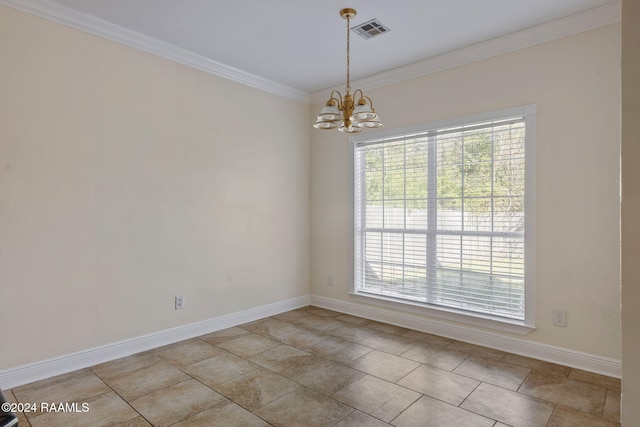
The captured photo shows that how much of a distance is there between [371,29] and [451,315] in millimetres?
2776

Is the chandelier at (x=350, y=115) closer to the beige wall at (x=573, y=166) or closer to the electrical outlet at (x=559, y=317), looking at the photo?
the beige wall at (x=573, y=166)

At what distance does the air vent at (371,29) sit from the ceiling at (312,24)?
6cm

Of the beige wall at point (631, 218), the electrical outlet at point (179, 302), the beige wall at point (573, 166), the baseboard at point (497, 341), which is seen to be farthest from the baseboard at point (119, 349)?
the beige wall at point (631, 218)

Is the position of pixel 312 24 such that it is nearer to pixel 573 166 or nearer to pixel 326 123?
pixel 326 123

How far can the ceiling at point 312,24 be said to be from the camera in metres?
2.76

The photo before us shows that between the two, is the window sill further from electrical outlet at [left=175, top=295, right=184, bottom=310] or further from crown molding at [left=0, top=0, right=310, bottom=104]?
crown molding at [left=0, top=0, right=310, bottom=104]

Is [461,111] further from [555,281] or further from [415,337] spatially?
[415,337]

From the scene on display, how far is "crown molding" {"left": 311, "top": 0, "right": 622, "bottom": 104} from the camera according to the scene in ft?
9.25

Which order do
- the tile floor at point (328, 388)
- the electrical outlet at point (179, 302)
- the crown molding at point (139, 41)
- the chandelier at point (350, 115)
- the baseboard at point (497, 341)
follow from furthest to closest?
1. the electrical outlet at point (179, 302)
2. the baseboard at point (497, 341)
3. the crown molding at point (139, 41)
4. the chandelier at point (350, 115)
5. the tile floor at point (328, 388)

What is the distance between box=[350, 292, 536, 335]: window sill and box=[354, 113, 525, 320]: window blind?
2.5 inches

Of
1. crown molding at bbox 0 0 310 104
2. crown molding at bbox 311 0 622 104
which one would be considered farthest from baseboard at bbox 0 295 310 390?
crown molding at bbox 311 0 622 104

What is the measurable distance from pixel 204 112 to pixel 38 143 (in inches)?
58.5

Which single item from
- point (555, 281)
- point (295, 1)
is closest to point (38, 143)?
point (295, 1)

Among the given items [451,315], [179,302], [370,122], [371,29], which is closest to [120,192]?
[179,302]
